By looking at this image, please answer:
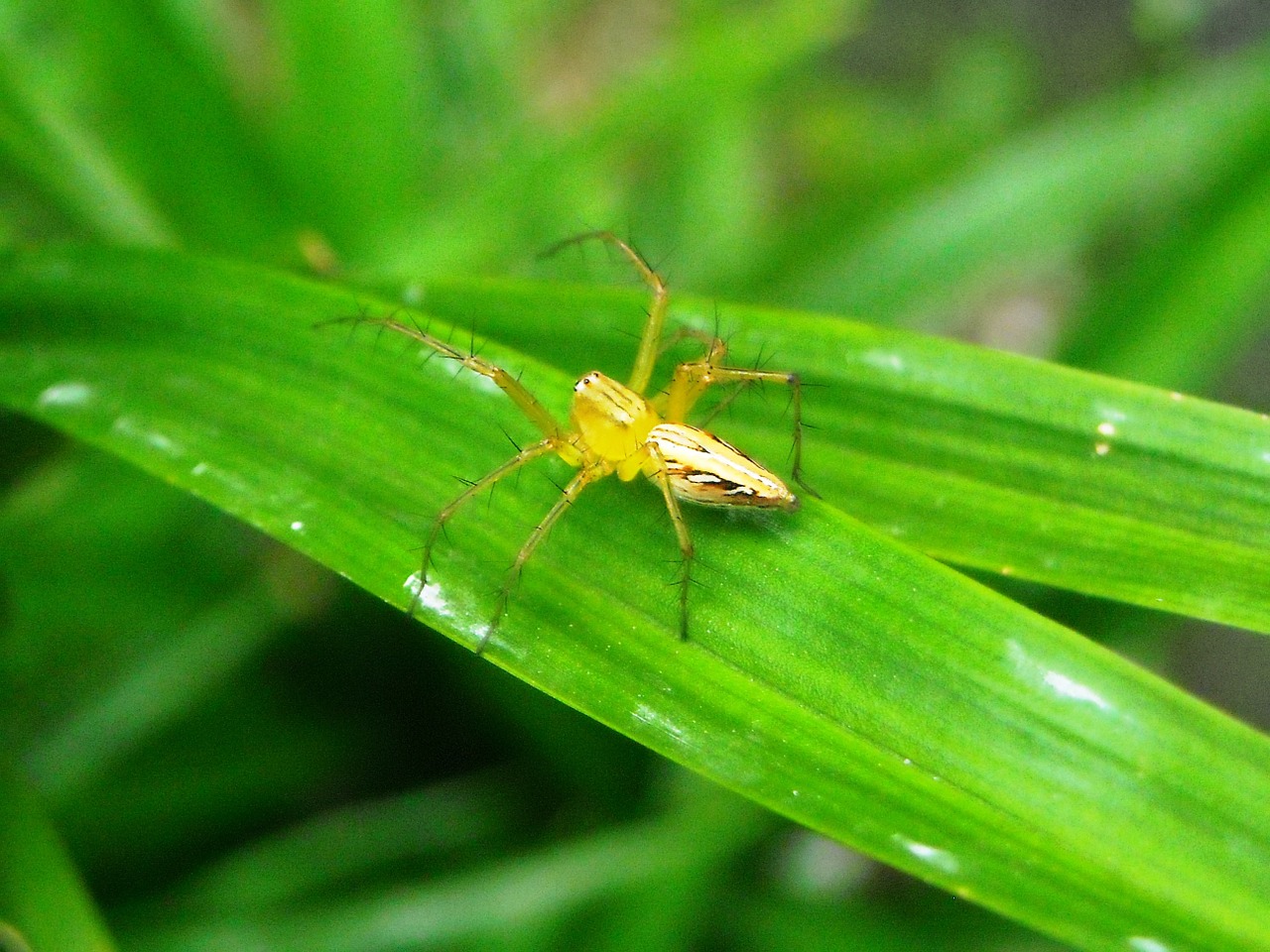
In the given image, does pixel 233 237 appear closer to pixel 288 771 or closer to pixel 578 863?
pixel 288 771

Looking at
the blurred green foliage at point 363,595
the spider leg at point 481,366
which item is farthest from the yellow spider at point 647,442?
the blurred green foliage at point 363,595

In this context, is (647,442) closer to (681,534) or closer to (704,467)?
(704,467)

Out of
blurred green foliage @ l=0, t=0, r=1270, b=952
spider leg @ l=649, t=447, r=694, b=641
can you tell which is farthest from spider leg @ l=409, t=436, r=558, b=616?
blurred green foliage @ l=0, t=0, r=1270, b=952

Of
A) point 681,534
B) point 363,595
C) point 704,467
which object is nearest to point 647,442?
point 704,467

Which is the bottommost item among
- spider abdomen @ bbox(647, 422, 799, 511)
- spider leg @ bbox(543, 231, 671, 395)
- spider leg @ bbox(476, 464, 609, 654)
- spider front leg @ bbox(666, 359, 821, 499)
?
spider leg @ bbox(476, 464, 609, 654)

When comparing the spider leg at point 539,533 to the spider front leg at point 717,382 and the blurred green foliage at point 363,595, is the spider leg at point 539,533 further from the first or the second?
the blurred green foliage at point 363,595

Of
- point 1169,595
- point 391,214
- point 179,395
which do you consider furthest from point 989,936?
point 391,214

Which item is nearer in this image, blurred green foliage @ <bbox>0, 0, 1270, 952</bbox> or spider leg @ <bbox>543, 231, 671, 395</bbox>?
spider leg @ <bbox>543, 231, 671, 395</bbox>

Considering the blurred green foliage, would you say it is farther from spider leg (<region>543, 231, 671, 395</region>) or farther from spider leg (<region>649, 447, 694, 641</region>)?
spider leg (<region>649, 447, 694, 641</region>)
